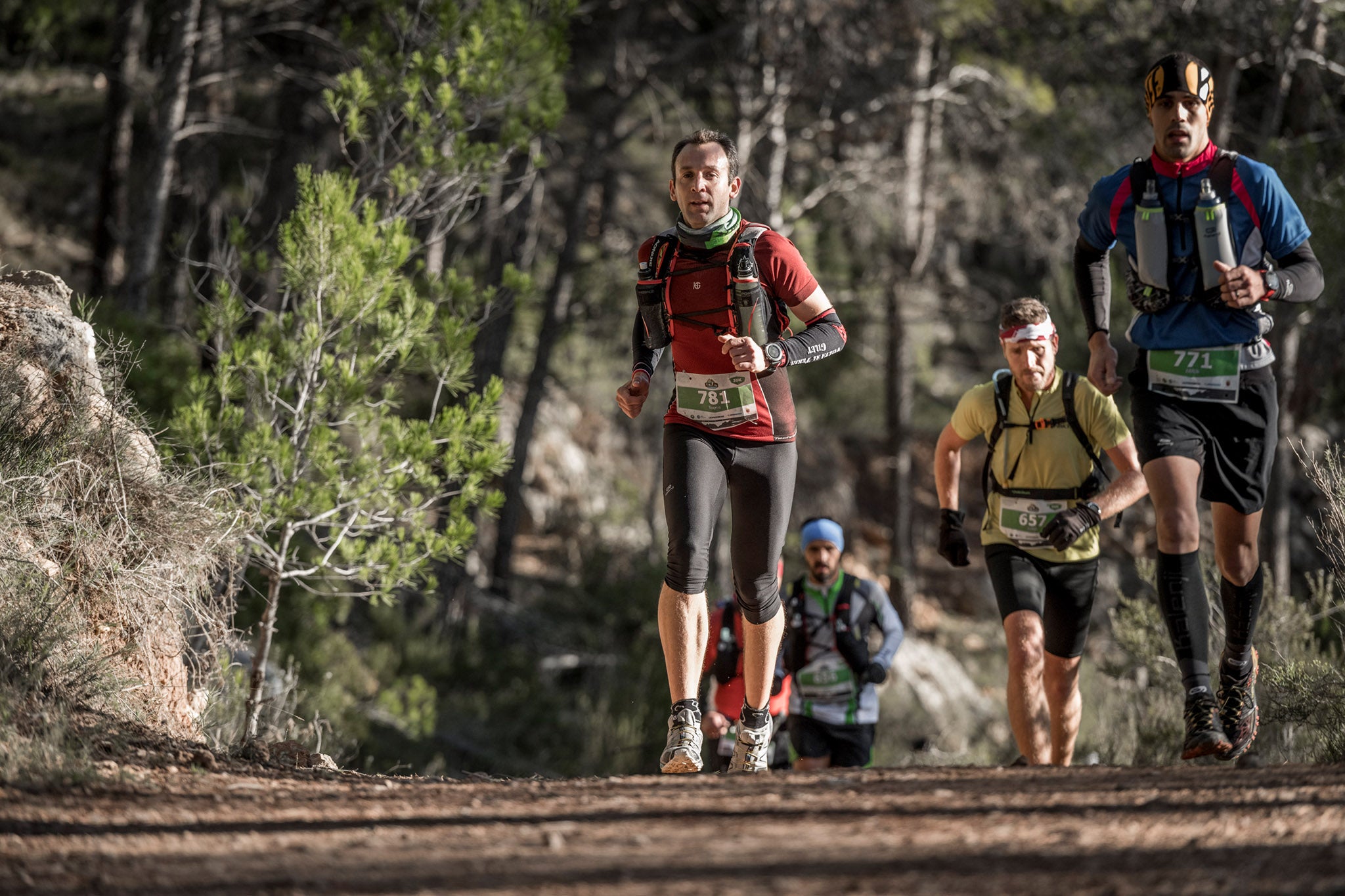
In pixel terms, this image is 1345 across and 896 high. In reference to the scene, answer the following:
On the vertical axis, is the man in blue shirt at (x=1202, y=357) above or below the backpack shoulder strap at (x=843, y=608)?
above

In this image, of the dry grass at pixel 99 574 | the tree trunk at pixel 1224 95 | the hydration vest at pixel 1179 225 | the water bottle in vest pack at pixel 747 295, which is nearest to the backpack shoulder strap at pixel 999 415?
the hydration vest at pixel 1179 225

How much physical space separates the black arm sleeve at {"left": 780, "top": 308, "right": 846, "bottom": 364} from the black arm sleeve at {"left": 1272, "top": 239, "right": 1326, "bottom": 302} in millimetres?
1604

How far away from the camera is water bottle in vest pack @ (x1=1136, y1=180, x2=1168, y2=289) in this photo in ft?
15.4

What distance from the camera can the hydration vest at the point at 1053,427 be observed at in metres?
5.42

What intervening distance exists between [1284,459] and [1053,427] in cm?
956

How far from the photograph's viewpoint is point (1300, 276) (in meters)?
4.61

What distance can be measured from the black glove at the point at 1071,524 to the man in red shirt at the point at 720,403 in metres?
1.11

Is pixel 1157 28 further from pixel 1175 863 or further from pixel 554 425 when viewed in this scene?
pixel 1175 863

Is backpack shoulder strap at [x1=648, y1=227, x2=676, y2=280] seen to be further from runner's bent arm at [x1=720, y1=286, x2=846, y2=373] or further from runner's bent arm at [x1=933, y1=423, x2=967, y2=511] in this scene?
runner's bent arm at [x1=933, y1=423, x2=967, y2=511]

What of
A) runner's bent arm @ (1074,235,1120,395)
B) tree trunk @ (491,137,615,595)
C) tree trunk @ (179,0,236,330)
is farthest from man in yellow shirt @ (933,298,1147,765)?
tree trunk @ (491,137,615,595)

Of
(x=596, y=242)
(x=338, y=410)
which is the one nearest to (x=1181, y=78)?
(x=338, y=410)

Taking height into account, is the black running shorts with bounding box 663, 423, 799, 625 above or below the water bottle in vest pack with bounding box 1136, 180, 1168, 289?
below

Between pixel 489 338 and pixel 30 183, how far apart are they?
1266 centimetres

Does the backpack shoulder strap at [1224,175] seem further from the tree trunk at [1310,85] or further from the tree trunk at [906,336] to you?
the tree trunk at [906,336]
